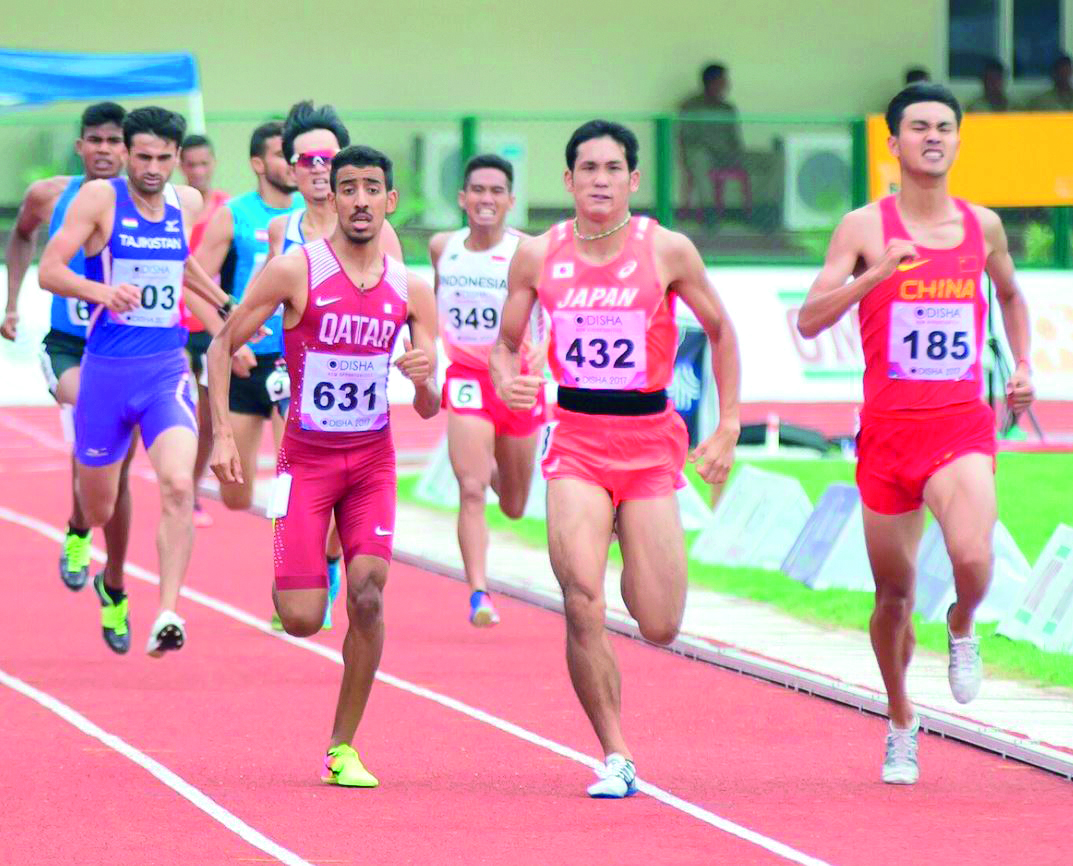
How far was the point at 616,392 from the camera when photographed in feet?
26.5

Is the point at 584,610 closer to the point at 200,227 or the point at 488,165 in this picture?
the point at 488,165

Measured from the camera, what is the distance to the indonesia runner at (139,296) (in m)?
10.3

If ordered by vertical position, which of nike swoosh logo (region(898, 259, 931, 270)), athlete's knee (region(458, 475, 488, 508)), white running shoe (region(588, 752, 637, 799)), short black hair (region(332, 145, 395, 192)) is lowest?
white running shoe (region(588, 752, 637, 799))

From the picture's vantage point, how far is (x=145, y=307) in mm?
10461

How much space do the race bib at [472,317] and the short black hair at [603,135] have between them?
153 inches

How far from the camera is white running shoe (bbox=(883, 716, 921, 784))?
8.15m

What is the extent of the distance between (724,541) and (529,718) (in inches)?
189

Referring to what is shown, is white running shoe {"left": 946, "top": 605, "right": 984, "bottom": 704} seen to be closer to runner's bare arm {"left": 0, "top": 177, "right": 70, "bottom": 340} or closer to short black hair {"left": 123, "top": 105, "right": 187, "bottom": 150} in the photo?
short black hair {"left": 123, "top": 105, "right": 187, "bottom": 150}

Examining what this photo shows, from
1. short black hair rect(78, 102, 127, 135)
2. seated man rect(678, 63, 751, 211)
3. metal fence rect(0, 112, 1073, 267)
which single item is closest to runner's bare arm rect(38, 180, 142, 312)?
short black hair rect(78, 102, 127, 135)

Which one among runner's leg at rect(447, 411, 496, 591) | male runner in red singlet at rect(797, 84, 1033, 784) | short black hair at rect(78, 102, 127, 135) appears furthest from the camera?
runner's leg at rect(447, 411, 496, 591)

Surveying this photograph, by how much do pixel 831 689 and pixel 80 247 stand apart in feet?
12.4

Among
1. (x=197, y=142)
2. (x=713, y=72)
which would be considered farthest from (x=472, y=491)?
(x=713, y=72)

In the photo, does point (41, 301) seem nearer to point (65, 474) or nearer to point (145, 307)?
point (65, 474)

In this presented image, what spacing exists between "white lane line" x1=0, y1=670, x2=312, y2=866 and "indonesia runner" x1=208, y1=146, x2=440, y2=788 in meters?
0.50
